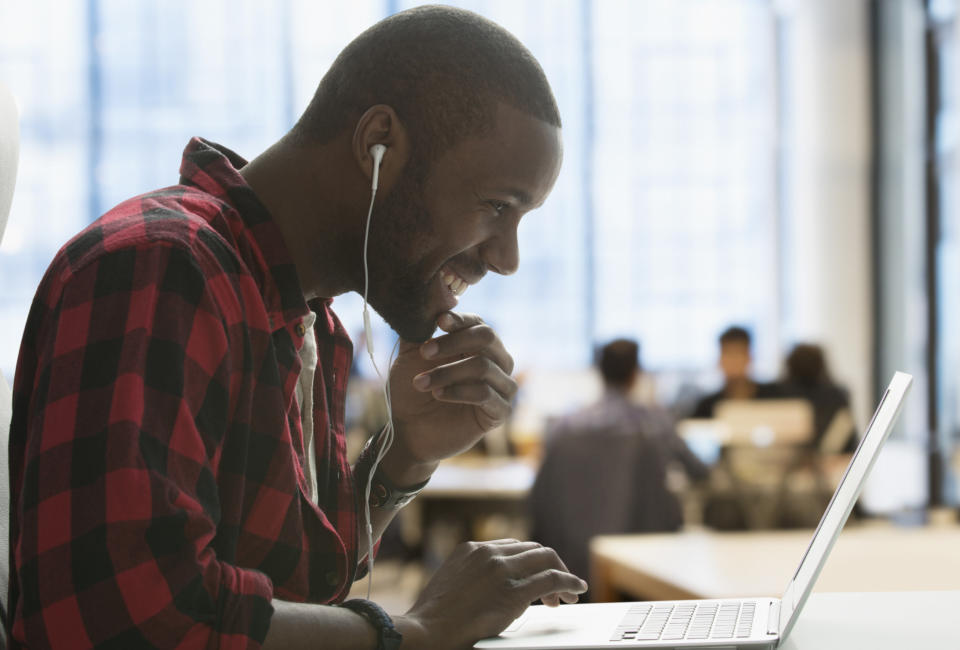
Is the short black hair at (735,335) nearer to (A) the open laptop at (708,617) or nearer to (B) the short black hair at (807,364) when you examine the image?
(B) the short black hair at (807,364)

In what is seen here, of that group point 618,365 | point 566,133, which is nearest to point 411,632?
point 618,365

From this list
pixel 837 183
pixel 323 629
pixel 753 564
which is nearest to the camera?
pixel 323 629

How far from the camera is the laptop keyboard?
944 mm

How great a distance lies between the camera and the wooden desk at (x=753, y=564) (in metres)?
1.83

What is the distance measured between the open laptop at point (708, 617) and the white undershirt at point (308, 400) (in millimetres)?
273

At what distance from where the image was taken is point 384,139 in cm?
105

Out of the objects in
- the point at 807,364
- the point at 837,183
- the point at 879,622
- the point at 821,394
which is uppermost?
the point at 837,183

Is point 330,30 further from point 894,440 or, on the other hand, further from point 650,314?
point 894,440

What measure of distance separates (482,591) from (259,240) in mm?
388

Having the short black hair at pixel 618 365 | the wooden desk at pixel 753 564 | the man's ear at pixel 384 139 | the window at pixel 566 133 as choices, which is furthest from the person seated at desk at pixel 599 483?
the window at pixel 566 133

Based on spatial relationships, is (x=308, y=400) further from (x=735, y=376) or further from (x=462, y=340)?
(x=735, y=376)

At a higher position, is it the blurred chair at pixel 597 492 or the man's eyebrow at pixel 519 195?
the man's eyebrow at pixel 519 195

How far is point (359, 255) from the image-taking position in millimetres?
1100

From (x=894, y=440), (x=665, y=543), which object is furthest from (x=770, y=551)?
(x=894, y=440)
